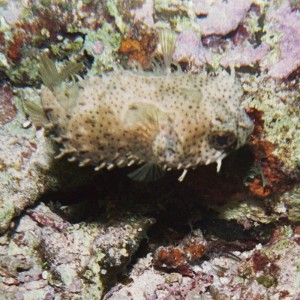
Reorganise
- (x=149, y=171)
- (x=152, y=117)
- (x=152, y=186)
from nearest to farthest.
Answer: (x=152, y=117) < (x=149, y=171) < (x=152, y=186)

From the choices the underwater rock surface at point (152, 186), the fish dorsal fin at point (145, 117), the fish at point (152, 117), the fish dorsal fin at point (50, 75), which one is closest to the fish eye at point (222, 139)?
the fish at point (152, 117)

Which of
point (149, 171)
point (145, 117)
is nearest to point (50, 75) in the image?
point (145, 117)

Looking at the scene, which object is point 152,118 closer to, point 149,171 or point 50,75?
point 149,171

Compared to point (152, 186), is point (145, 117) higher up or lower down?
lower down

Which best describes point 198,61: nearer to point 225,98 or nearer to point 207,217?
point 225,98

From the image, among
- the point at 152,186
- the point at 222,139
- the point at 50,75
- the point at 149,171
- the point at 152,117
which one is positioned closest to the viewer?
the point at 152,117

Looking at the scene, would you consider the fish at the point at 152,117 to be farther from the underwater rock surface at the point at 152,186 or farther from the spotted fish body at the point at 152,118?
the underwater rock surface at the point at 152,186

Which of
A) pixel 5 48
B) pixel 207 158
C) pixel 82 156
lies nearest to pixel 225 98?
pixel 207 158
